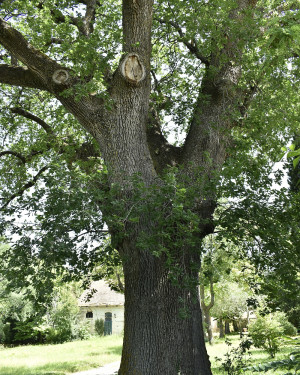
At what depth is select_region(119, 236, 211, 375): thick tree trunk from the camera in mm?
6418

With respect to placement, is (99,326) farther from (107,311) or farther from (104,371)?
(104,371)

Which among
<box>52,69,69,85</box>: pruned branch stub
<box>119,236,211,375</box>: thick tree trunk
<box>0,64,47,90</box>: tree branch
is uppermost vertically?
<box>0,64,47,90</box>: tree branch

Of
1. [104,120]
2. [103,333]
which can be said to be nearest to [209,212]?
[104,120]

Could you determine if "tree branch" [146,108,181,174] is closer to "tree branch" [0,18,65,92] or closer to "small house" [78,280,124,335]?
"tree branch" [0,18,65,92]

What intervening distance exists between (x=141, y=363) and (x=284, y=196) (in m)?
3.94

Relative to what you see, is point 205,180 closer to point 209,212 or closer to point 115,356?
point 209,212

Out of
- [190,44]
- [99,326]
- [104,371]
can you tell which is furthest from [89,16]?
[99,326]

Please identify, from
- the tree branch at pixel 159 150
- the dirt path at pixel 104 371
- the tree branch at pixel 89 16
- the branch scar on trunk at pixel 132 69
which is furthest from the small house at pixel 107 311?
the branch scar on trunk at pixel 132 69

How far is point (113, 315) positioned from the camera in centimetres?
3728

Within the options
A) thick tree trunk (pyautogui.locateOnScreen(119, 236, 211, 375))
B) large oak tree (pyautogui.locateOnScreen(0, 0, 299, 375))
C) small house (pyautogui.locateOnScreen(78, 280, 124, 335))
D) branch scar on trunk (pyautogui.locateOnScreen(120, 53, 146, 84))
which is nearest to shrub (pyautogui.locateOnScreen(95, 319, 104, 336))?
small house (pyautogui.locateOnScreen(78, 280, 124, 335))

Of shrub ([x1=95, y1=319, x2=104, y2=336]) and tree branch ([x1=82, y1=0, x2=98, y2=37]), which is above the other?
tree branch ([x1=82, y1=0, x2=98, y2=37])

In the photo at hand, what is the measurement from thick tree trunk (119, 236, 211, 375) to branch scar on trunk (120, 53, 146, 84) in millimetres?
3324

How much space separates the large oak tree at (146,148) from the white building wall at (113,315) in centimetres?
2856

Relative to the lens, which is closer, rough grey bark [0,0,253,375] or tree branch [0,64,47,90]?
rough grey bark [0,0,253,375]
